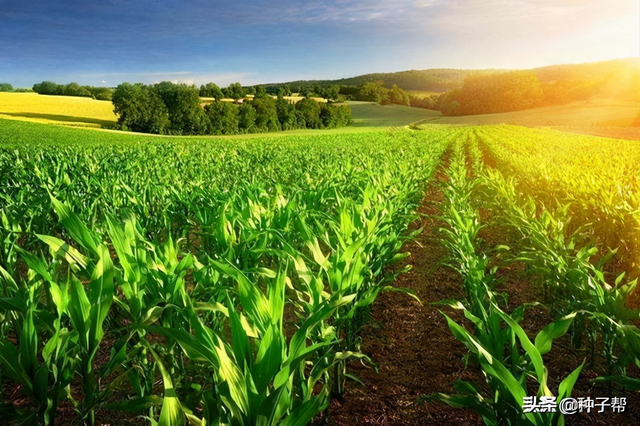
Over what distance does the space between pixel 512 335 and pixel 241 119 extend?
7017 centimetres

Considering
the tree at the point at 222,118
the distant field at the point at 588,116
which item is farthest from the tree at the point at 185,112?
the distant field at the point at 588,116

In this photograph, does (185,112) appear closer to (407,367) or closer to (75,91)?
(75,91)

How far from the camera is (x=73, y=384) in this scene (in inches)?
125

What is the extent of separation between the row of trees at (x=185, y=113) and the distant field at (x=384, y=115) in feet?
64.9

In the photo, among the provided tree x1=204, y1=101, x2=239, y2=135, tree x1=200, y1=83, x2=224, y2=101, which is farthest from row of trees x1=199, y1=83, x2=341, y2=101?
tree x1=204, y1=101, x2=239, y2=135

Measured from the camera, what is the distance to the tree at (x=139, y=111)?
61906 millimetres

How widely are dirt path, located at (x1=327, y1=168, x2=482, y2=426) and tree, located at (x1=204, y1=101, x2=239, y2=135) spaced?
6451 cm

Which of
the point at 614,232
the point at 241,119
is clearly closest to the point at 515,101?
the point at 241,119

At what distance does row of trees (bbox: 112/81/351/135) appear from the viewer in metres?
62.6

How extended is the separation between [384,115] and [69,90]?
264ft

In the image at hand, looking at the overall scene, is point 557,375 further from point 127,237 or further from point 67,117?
point 67,117

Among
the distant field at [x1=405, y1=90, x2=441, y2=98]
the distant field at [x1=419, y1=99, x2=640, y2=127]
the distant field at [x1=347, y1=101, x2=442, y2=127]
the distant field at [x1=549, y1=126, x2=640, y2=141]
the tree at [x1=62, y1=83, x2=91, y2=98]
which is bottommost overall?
the distant field at [x1=549, y1=126, x2=640, y2=141]

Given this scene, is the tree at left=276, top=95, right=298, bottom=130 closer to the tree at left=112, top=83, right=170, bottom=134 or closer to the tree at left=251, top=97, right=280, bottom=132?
the tree at left=251, top=97, right=280, bottom=132

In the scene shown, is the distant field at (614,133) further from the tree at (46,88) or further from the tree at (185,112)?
the tree at (46,88)
